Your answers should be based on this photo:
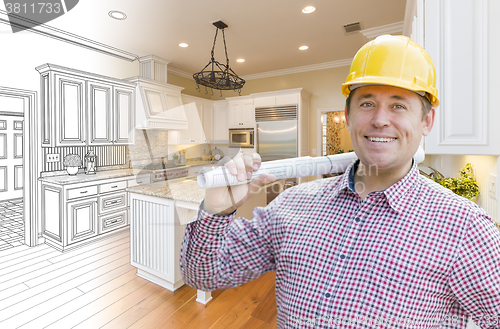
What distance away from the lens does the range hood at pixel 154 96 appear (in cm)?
422

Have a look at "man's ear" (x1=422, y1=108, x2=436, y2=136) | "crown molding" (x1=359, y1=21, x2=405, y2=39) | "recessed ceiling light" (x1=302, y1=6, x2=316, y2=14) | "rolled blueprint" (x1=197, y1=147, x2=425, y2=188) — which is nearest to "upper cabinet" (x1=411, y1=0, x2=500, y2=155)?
"rolled blueprint" (x1=197, y1=147, x2=425, y2=188)

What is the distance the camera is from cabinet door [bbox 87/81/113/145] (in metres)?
3.75

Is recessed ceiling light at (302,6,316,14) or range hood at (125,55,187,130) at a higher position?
recessed ceiling light at (302,6,316,14)

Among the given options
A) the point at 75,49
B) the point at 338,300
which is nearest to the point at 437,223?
the point at 338,300

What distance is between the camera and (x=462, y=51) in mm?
1325

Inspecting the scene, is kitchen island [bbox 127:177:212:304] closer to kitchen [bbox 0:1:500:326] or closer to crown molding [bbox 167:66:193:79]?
kitchen [bbox 0:1:500:326]

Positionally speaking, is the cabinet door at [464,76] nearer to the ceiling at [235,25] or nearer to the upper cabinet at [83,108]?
the ceiling at [235,25]

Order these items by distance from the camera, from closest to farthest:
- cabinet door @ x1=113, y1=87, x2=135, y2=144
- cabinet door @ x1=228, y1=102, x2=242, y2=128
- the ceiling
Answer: the ceiling → cabinet door @ x1=113, y1=87, x2=135, y2=144 → cabinet door @ x1=228, y1=102, x2=242, y2=128

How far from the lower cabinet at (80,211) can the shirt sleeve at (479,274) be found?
301cm

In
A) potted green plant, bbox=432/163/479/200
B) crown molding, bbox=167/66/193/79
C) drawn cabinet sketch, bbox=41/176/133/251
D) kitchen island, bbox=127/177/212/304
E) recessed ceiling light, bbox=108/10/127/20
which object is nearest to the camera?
potted green plant, bbox=432/163/479/200

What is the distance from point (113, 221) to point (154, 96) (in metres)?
2.18

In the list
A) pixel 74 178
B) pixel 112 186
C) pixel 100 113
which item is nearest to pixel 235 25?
pixel 100 113

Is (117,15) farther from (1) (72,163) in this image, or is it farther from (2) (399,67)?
(2) (399,67)

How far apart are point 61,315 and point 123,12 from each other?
10.3 feet
